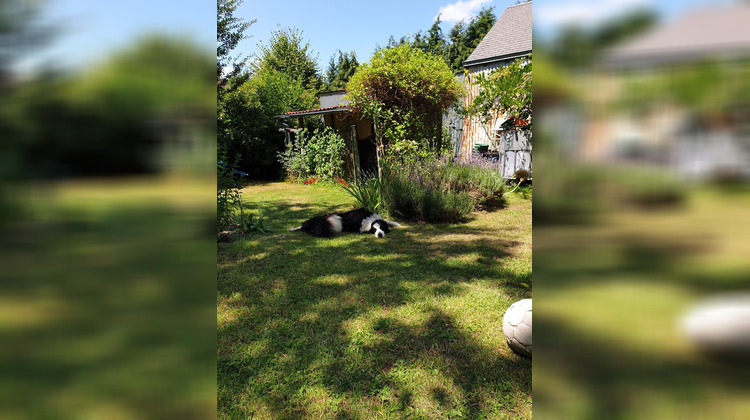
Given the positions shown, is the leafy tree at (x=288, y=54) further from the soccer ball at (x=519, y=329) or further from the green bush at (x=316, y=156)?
the soccer ball at (x=519, y=329)

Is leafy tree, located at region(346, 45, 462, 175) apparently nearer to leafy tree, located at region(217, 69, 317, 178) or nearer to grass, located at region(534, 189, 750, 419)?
leafy tree, located at region(217, 69, 317, 178)

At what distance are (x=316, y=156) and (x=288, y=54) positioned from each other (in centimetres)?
1808

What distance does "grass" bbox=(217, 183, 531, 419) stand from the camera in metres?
2.28

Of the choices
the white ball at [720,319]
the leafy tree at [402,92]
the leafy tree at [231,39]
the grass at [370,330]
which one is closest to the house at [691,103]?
the white ball at [720,319]

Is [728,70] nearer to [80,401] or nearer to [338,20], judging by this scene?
[80,401]

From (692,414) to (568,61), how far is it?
1.38 feet

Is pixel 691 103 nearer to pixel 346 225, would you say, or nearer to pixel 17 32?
pixel 17 32

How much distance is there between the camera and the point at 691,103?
1.24 ft

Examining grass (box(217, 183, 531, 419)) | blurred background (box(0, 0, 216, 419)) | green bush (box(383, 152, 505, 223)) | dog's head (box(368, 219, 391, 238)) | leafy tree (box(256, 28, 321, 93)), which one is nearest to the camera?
blurred background (box(0, 0, 216, 419))

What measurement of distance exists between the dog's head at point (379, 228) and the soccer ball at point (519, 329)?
3.44 m

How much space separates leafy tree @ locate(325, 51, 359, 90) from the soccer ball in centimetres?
3109

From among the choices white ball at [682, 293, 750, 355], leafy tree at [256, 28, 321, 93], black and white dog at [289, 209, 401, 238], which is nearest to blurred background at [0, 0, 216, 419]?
white ball at [682, 293, 750, 355]

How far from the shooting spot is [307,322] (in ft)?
10.5

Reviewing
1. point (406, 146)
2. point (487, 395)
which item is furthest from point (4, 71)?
point (406, 146)
